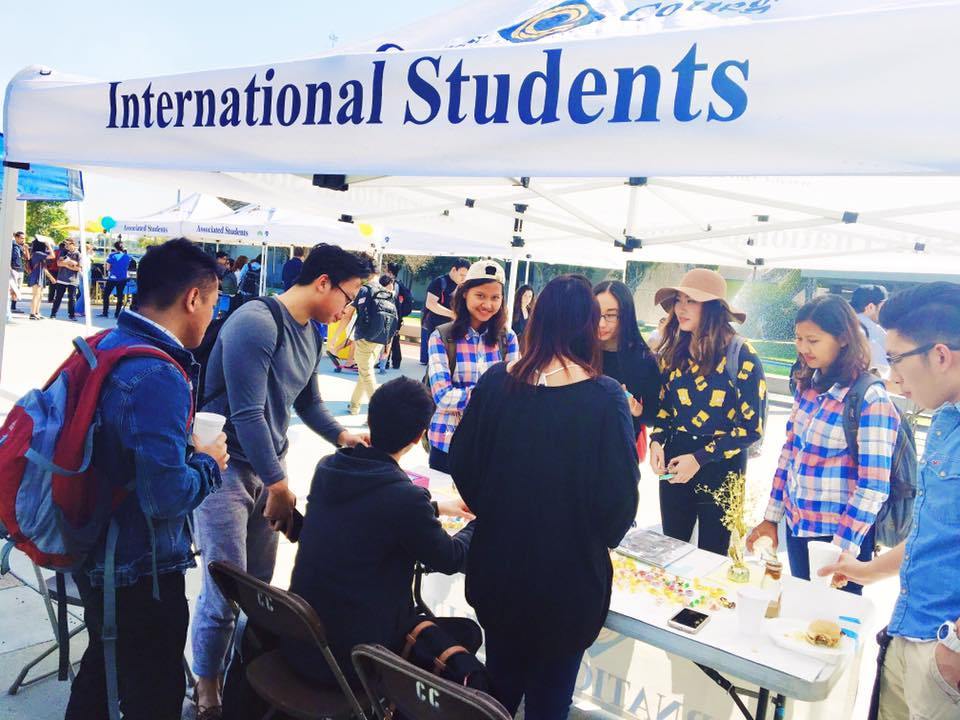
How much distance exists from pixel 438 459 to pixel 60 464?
6.71 feet

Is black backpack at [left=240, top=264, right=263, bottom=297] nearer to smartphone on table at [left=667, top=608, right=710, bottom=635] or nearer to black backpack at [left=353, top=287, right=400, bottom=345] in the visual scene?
black backpack at [left=353, top=287, right=400, bottom=345]

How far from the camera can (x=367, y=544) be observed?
1.94 m

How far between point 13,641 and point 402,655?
6.41 feet

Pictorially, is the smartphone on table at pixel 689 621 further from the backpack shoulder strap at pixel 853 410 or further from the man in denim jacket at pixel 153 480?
the man in denim jacket at pixel 153 480

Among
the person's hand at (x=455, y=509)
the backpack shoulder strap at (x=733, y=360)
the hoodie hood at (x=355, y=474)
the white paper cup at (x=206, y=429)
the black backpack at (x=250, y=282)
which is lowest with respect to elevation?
the person's hand at (x=455, y=509)

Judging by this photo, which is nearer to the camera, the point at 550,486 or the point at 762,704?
the point at 550,486

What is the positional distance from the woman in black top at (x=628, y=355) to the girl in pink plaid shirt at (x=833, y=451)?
754mm

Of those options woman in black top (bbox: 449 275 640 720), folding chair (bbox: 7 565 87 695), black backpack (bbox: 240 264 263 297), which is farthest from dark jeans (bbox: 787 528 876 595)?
black backpack (bbox: 240 264 263 297)

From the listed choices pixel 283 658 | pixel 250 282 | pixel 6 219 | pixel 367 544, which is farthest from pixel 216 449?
pixel 250 282

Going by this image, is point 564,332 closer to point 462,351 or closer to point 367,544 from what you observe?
point 367,544

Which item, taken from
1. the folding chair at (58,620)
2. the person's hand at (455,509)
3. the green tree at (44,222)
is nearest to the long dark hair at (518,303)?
the person's hand at (455,509)

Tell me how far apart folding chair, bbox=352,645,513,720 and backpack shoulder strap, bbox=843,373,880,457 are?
5.47 feet

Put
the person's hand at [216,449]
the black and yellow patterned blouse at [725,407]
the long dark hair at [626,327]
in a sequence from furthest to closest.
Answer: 1. the long dark hair at [626,327]
2. the black and yellow patterned blouse at [725,407]
3. the person's hand at [216,449]

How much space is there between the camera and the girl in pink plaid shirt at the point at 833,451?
2.53 m
